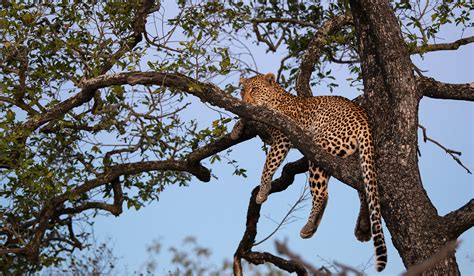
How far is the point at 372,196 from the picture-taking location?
607 cm

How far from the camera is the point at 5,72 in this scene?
7.95 meters

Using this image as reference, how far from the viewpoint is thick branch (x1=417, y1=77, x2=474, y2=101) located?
677cm

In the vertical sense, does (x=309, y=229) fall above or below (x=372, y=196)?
above

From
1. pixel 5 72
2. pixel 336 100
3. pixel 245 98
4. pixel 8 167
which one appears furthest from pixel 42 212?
pixel 336 100

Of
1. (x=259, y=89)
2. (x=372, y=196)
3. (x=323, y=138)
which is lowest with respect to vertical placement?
(x=372, y=196)

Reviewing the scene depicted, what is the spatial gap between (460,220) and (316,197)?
4.61 feet

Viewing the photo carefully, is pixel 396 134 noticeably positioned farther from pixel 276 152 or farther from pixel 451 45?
pixel 451 45

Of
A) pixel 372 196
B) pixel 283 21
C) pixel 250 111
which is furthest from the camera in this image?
pixel 283 21

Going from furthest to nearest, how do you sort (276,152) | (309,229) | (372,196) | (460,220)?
1. (276,152)
2. (309,229)
3. (372,196)
4. (460,220)

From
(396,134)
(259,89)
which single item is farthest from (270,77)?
(396,134)

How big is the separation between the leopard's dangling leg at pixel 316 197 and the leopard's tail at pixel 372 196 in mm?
532

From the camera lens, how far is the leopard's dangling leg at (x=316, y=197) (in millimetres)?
6664

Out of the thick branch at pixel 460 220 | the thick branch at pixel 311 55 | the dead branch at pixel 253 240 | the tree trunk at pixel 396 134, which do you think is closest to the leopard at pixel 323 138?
the tree trunk at pixel 396 134

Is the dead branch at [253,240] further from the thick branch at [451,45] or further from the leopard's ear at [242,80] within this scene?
the thick branch at [451,45]
